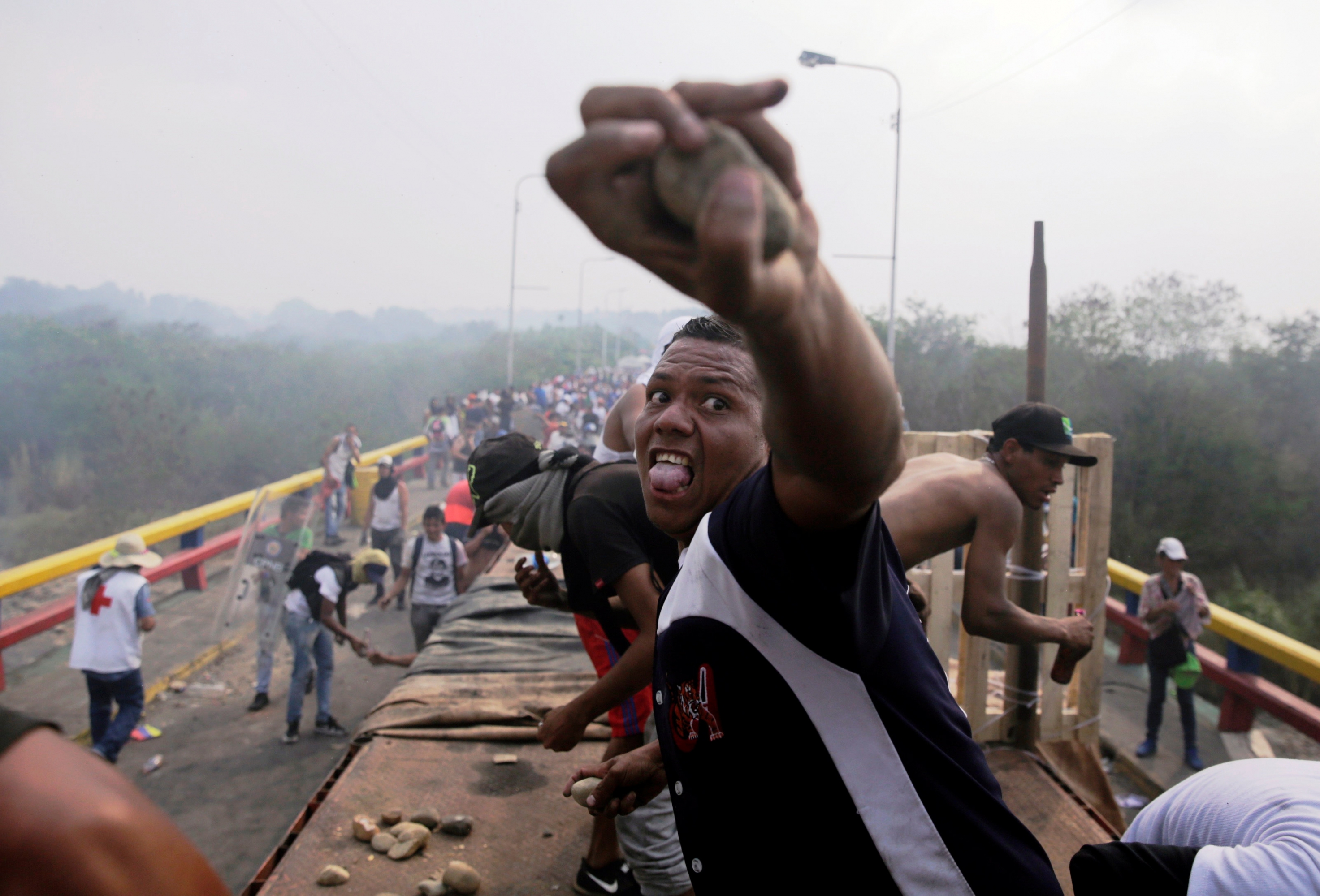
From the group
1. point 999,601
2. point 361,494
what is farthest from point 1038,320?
point 361,494

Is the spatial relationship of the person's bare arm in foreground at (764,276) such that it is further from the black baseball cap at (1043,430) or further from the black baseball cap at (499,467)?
the black baseball cap at (1043,430)

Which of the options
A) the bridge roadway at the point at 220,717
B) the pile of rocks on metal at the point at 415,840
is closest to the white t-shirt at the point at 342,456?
the bridge roadway at the point at 220,717

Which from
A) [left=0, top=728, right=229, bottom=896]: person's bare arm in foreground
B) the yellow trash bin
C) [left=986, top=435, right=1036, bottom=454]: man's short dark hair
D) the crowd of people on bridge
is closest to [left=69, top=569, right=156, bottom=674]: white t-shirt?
the crowd of people on bridge

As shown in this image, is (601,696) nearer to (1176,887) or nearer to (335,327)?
(1176,887)

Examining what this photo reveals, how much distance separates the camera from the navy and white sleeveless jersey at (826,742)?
110 centimetres

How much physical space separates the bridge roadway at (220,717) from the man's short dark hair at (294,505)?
178 cm

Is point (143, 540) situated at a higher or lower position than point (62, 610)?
higher

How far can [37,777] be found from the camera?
85 centimetres

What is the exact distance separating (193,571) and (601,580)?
996cm

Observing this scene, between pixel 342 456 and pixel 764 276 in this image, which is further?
pixel 342 456

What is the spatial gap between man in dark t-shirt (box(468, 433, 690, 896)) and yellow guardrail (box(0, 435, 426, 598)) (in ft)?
17.2

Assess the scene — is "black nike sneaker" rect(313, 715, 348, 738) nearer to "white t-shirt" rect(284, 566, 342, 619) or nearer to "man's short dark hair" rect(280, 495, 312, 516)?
"white t-shirt" rect(284, 566, 342, 619)

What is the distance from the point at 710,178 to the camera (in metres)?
0.67

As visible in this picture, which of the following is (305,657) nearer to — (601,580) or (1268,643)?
(601,580)
